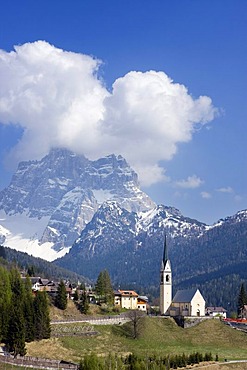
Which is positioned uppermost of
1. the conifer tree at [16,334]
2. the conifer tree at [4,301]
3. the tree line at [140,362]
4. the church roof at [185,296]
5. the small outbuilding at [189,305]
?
the church roof at [185,296]

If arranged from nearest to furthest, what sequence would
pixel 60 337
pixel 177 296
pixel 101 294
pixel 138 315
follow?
pixel 60 337
pixel 138 315
pixel 101 294
pixel 177 296

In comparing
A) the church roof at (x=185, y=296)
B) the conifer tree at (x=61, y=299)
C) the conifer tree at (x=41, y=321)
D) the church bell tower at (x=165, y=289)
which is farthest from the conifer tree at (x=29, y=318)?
the church roof at (x=185, y=296)

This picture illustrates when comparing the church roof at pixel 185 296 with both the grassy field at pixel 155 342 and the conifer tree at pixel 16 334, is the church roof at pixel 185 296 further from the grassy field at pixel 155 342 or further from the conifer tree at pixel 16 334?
the conifer tree at pixel 16 334

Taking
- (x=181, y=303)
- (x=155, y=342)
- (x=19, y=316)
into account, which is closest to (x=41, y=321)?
(x=19, y=316)

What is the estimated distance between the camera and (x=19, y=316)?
98.8 m

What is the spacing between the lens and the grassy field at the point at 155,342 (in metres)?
104

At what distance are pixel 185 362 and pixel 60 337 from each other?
2177cm

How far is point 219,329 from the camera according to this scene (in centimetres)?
13112

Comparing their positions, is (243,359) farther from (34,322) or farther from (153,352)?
(34,322)

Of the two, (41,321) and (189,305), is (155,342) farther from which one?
(189,305)

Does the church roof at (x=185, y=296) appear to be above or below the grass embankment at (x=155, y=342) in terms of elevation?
above

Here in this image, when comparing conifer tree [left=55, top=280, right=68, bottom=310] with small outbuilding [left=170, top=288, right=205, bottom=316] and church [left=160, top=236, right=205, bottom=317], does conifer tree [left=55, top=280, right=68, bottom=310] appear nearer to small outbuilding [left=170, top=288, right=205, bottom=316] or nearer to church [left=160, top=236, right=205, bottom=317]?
church [left=160, top=236, right=205, bottom=317]

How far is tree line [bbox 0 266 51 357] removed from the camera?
9681cm

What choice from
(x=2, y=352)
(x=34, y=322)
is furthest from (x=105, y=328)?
(x=2, y=352)
